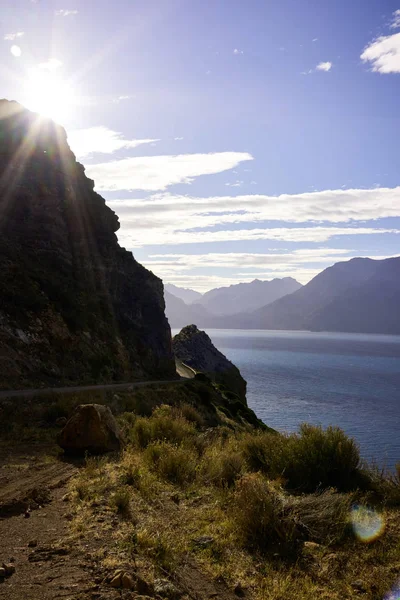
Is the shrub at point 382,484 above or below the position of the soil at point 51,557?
below

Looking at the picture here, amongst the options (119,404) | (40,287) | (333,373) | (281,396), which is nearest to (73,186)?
(40,287)

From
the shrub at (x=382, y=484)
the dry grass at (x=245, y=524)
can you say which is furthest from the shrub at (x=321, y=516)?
the shrub at (x=382, y=484)

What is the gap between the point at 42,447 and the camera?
1245 cm

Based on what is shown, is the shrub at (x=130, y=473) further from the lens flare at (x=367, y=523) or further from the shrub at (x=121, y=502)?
the lens flare at (x=367, y=523)

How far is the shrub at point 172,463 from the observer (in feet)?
31.4

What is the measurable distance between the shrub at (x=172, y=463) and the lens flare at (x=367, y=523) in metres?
3.62

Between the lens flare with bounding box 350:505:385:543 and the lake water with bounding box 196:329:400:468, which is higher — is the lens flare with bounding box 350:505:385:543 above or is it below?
above

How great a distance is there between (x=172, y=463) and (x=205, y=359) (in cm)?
7271

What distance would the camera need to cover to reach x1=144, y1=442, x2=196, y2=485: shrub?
9570 millimetres

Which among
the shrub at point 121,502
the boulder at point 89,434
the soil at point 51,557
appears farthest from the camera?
the boulder at point 89,434

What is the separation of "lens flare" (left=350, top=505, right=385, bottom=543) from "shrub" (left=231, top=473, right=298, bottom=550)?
3.79ft

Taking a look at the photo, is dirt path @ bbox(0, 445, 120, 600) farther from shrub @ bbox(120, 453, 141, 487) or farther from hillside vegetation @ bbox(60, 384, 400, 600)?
shrub @ bbox(120, 453, 141, 487)

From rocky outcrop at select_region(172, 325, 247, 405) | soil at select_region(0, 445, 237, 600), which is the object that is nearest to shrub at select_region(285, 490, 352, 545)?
soil at select_region(0, 445, 237, 600)

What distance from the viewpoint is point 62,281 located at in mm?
41875
